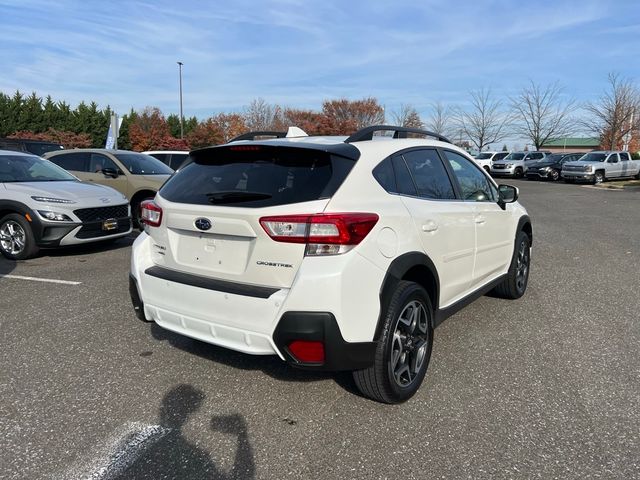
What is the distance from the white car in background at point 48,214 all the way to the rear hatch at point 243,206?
4593 millimetres

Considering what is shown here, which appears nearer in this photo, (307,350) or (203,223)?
(307,350)

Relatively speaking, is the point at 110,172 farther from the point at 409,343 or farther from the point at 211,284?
the point at 409,343

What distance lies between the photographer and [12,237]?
732cm

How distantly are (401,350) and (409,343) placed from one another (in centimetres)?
10

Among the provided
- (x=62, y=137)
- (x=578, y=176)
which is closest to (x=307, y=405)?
(x=578, y=176)

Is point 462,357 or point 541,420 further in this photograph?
point 462,357

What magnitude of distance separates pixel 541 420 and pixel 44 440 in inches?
112

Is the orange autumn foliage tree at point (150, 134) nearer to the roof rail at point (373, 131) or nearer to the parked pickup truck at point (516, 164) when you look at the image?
the parked pickup truck at point (516, 164)

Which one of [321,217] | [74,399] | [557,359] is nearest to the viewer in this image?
[321,217]

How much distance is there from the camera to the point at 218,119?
52500 millimetres

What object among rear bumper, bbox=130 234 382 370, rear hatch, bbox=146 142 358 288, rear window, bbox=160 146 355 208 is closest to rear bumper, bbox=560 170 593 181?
rear hatch, bbox=146 142 358 288

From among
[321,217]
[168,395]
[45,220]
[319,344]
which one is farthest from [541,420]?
[45,220]

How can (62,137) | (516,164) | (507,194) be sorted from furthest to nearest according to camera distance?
(62,137)
(516,164)
(507,194)

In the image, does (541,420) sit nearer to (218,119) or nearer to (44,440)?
(44,440)
